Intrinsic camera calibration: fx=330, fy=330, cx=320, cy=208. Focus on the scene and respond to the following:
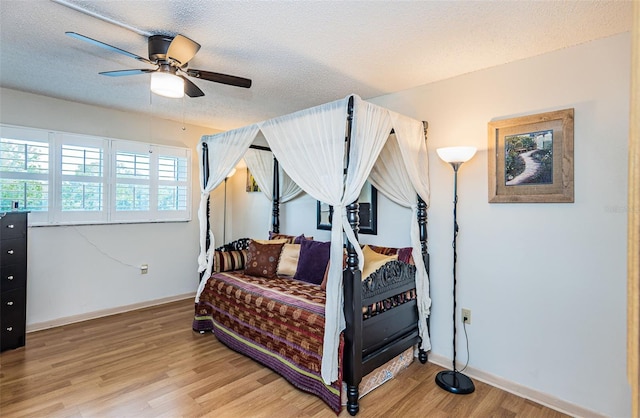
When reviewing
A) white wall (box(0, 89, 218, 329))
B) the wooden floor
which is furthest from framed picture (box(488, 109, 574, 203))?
white wall (box(0, 89, 218, 329))

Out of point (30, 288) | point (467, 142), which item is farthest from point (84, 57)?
point (467, 142)

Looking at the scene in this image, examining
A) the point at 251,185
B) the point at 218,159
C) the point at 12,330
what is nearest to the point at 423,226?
the point at 218,159

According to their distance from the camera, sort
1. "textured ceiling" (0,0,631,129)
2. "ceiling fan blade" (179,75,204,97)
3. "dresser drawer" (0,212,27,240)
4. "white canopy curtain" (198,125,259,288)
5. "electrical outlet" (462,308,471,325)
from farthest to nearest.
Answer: "white canopy curtain" (198,125,259,288) → "dresser drawer" (0,212,27,240) → "electrical outlet" (462,308,471,325) → "ceiling fan blade" (179,75,204,97) → "textured ceiling" (0,0,631,129)

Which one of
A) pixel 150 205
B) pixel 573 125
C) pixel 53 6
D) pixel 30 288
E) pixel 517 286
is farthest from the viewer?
pixel 150 205

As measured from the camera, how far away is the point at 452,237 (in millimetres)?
2926

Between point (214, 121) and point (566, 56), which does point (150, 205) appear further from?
point (566, 56)

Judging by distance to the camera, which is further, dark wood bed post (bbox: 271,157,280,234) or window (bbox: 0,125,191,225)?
dark wood bed post (bbox: 271,157,280,234)

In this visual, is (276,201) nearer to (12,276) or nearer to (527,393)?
(12,276)

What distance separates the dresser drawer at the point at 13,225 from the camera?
3.06m

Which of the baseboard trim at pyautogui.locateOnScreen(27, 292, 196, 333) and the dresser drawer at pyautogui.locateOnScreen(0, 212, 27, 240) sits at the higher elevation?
the dresser drawer at pyautogui.locateOnScreen(0, 212, 27, 240)

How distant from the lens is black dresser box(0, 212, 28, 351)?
3070 millimetres

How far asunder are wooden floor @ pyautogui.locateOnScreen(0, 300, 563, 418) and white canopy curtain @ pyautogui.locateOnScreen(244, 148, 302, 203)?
200cm

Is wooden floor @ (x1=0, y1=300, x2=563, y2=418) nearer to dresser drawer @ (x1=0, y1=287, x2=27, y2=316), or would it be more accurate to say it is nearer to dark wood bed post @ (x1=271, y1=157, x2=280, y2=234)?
dresser drawer @ (x1=0, y1=287, x2=27, y2=316)

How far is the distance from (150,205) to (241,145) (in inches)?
75.9
